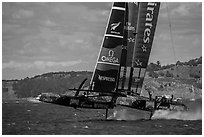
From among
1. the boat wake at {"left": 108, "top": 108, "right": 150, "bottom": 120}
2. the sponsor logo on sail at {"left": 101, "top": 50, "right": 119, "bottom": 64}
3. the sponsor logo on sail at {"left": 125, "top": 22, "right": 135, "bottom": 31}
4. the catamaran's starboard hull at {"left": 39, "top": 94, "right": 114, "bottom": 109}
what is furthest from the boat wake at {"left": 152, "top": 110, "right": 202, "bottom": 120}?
the sponsor logo on sail at {"left": 101, "top": 50, "right": 119, "bottom": 64}

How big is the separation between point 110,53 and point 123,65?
188 inches

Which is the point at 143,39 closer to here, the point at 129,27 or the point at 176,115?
the point at 129,27

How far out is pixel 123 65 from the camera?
5194 cm

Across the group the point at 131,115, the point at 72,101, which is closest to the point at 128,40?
the point at 131,115

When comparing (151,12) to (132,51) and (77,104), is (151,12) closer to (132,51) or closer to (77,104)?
(132,51)

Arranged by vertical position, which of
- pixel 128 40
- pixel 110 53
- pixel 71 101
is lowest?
pixel 71 101

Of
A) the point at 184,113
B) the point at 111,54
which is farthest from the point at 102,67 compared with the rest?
the point at 184,113

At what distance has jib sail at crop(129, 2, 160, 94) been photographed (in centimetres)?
5141

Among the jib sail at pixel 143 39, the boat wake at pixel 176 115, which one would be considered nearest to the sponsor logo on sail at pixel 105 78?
the jib sail at pixel 143 39

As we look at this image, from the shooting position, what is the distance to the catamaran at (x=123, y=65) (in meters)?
47.2

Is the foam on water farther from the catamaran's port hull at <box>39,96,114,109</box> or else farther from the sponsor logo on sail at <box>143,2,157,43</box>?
the catamaran's port hull at <box>39,96,114,109</box>

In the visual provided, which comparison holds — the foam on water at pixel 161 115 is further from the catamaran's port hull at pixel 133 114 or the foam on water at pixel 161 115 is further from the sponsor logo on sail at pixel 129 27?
the sponsor logo on sail at pixel 129 27

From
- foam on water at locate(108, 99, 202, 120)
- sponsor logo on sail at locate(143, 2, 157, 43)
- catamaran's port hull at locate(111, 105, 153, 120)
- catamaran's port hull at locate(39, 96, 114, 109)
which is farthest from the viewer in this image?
foam on water at locate(108, 99, 202, 120)

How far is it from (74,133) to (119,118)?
1389 cm
